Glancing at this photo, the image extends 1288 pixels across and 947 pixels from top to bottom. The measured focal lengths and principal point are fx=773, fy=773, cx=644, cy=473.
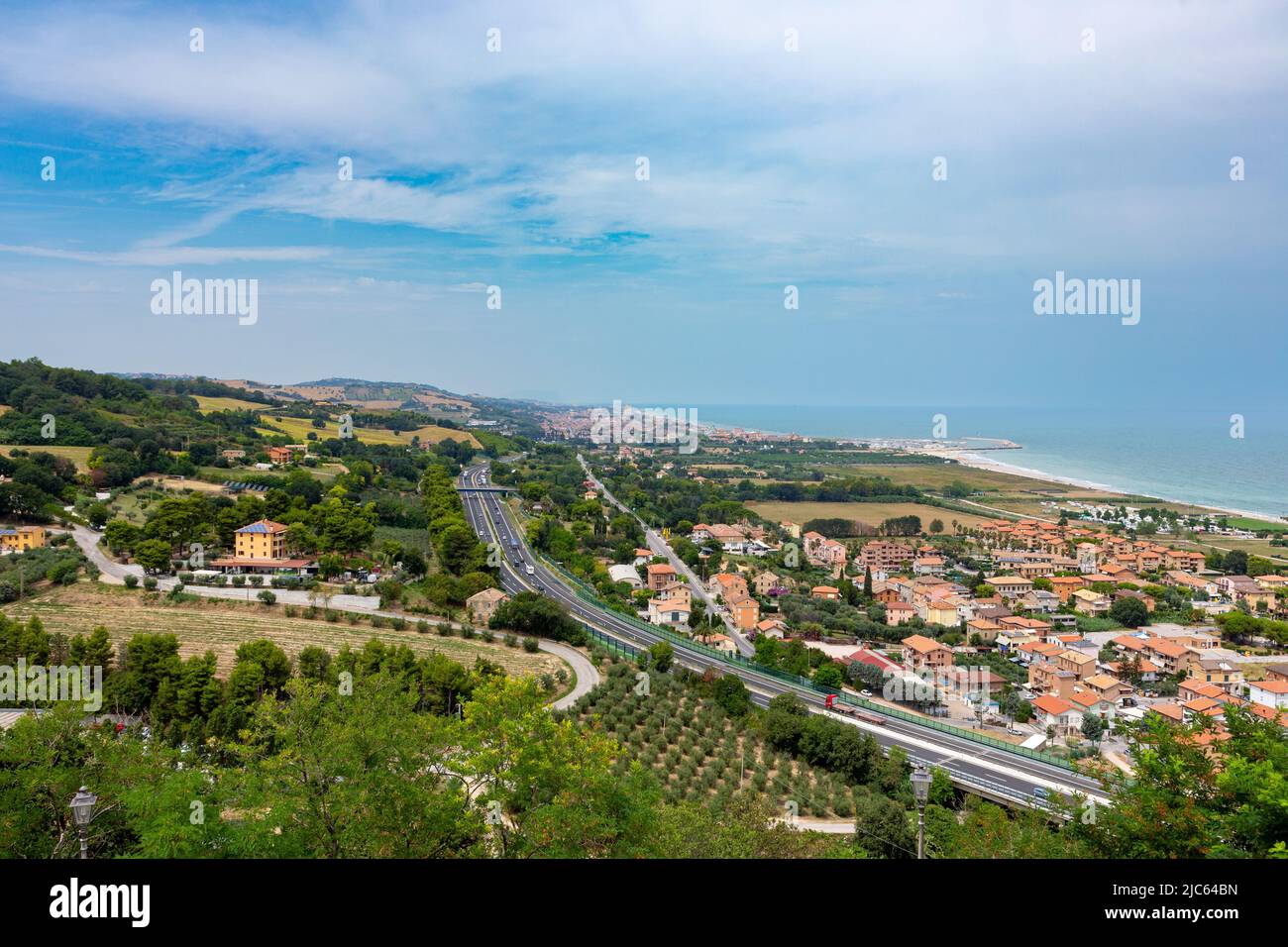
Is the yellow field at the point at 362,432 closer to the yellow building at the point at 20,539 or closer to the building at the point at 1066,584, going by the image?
the yellow building at the point at 20,539

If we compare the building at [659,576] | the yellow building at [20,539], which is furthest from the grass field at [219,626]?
the building at [659,576]

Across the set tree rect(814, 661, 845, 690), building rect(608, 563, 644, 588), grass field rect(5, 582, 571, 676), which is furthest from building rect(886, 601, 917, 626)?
grass field rect(5, 582, 571, 676)

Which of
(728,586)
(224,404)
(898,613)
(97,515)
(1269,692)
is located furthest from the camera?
(224,404)

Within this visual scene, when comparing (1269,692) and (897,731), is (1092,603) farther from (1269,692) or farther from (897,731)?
(897,731)

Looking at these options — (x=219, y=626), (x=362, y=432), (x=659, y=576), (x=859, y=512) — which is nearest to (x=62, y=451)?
(x=219, y=626)

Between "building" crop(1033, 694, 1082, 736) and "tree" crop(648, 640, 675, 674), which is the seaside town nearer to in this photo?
"building" crop(1033, 694, 1082, 736)

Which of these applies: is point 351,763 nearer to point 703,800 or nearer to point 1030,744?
point 703,800
